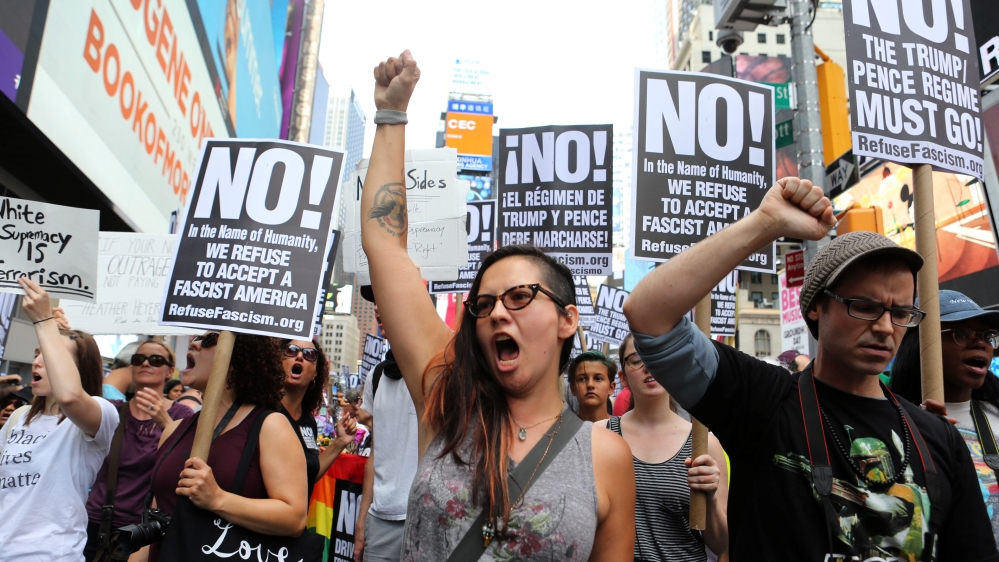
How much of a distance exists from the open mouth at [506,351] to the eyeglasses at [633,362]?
2.04 m

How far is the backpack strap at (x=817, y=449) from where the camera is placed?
191 cm

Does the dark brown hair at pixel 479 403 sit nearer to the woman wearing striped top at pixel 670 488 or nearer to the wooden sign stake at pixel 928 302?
the woman wearing striped top at pixel 670 488

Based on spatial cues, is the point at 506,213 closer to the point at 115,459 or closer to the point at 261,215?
the point at 261,215

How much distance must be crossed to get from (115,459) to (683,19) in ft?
307

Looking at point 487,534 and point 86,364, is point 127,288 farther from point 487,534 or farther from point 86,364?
point 487,534

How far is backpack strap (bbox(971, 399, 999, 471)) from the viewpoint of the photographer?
2.70 metres

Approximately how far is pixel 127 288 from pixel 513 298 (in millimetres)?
6544

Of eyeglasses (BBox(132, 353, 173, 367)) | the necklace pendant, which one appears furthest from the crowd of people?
eyeglasses (BBox(132, 353, 173, 367))

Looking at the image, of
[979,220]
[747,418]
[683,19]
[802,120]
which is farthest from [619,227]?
[747,418]

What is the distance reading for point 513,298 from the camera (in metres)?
2.09

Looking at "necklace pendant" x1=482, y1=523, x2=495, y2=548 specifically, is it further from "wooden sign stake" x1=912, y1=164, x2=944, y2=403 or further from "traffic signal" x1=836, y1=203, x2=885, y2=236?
"traffic signal" x1=836, y1=203, x2=885, y2=236

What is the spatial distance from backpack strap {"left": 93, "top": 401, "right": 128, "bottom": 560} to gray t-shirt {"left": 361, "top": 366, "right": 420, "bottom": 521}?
1550 millimetres

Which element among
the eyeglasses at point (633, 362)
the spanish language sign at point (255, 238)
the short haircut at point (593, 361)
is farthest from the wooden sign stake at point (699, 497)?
the short haircut at point (593, 361)

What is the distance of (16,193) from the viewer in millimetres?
14609
